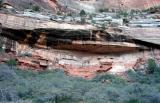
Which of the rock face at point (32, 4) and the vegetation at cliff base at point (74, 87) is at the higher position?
the rock face at point (32, 4)

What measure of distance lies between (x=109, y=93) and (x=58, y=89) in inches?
73.3

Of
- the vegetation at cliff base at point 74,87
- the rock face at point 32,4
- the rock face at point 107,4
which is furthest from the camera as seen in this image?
the rock face at point 107,4

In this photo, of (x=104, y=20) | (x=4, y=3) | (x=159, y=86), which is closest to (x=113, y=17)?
(x=104, y=20)

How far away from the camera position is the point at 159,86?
1988 centimetres

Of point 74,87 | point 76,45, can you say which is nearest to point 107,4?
point 76,45

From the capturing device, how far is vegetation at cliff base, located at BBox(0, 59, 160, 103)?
679 inches

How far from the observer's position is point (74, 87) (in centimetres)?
1883

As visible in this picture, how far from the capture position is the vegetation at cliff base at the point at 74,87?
17250 mm

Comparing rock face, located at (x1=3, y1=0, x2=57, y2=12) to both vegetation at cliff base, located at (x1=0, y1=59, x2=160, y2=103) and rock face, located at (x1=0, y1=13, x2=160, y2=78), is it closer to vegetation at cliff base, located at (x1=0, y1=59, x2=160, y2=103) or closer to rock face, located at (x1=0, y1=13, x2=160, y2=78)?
rock face, located at (x1=0, y1=13, x2=160, y2=78)

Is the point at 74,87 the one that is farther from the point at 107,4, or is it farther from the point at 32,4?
the point at 107,4

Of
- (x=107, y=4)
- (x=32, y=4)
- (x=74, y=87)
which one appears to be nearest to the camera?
(x=74, y=87)

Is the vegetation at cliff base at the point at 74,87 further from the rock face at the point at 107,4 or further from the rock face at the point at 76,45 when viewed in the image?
the rock face at the point at 107,4

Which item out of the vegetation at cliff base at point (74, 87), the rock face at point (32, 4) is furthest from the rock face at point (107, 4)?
the vegetation at cliff base at point (74, 87)

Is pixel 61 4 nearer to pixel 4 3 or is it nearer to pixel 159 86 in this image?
pixel 4 3
